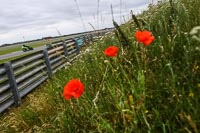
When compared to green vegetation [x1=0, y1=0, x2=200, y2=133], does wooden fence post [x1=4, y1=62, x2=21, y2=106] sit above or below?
below

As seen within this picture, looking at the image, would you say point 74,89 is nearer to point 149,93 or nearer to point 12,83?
point 149,93

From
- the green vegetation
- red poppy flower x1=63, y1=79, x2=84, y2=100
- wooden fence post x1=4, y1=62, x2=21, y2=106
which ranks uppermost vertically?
red poppy flower x1=63, y1=79, x2=84, y2=100

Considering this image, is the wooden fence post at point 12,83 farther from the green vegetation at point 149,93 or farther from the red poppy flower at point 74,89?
the red poppy flower at point 74,89

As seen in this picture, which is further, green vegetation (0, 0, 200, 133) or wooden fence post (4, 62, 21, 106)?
wooden fence post (4, 62, 21, 106)

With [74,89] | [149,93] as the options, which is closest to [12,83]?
[149,93]

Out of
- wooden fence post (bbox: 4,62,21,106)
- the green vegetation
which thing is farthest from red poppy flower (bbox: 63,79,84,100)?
wooden fence post (bbox: 4,62,21,106)

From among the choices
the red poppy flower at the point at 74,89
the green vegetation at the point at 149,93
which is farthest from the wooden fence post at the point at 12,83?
the red poppy flower at the point at 74,89

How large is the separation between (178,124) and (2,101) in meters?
6.87

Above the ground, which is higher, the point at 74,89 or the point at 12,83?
the point at 74,89

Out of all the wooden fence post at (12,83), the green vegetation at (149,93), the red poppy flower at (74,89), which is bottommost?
the wooden fence post at (12,83)

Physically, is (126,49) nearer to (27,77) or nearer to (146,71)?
(146,71)

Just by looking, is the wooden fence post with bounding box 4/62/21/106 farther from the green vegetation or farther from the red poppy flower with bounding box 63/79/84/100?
the red poppy flower with bounding box 63/79/84/100

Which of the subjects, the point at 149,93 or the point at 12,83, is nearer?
the point at 149,93

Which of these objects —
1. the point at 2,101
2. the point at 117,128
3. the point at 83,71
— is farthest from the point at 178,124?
the point at 2,101
